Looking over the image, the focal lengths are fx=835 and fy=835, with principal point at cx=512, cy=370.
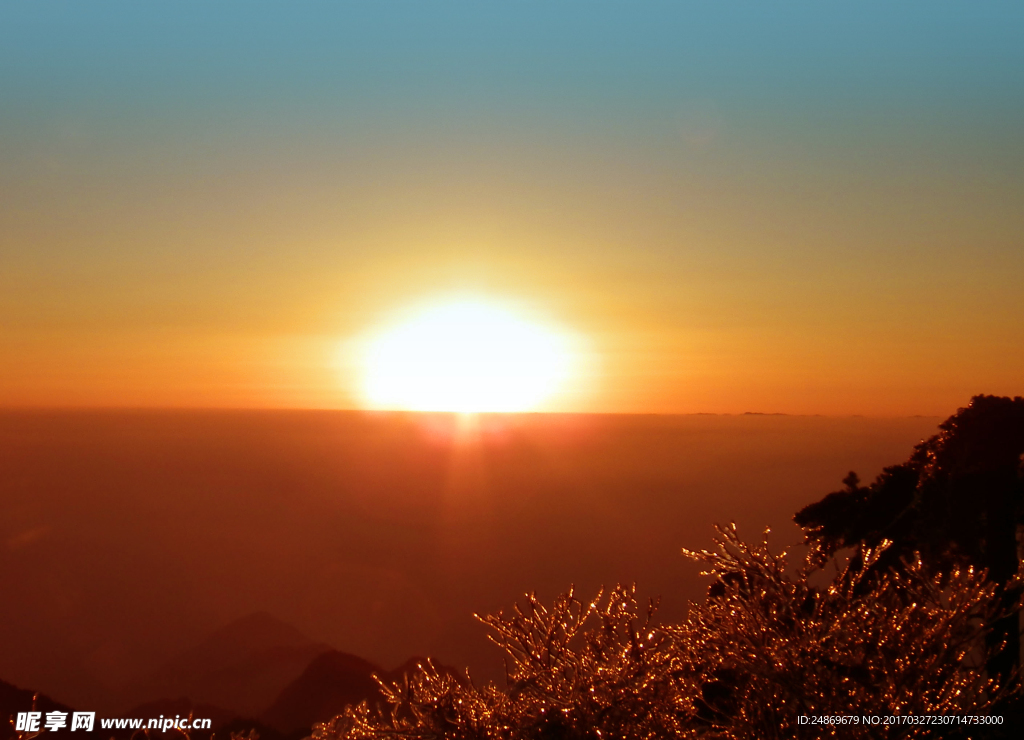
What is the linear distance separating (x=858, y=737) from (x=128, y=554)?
84619 mm

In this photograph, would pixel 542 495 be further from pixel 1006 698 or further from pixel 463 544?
pixel 1006 698

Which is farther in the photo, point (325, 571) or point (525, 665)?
point (325, 571)

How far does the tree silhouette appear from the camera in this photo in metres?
9.84

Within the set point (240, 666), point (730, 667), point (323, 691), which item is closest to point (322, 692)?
point (323, 691)

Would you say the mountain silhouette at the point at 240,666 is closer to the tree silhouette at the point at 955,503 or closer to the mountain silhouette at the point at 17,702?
the mountain silhouette at the point at 17,702

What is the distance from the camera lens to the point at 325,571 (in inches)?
3123

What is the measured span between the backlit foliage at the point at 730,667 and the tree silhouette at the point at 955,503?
3.50 meters

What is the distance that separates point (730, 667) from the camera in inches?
239

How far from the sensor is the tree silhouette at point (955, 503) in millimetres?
9836

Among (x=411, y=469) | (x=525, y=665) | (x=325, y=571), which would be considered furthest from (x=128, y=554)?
(x=525, y=665)

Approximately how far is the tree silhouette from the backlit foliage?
11.5ft

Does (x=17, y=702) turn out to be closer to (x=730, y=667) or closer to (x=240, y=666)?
(x=730, y=667)

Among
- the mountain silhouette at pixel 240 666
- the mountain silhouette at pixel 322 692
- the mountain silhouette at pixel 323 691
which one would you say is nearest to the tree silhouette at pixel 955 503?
the mountain silhouette at pixel 323 691

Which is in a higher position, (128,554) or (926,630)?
(926,630)
